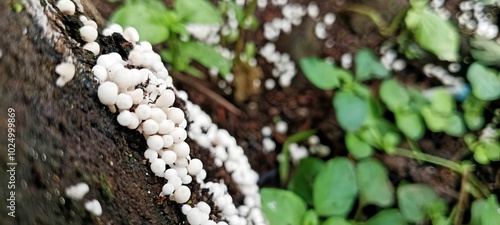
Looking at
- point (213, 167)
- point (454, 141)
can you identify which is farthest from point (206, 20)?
point (454, 141)

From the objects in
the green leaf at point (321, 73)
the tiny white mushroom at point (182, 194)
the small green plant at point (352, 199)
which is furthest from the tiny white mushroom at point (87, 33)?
the green leaf at point (321, 73)

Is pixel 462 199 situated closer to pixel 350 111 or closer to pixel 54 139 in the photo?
pixel 350 111

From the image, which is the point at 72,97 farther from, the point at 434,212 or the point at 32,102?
the point at 434,212

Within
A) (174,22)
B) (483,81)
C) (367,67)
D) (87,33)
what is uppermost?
(87,33)

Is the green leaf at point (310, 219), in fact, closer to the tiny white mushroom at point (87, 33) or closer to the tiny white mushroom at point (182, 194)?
the tiny white mushroom at point (182, 194)

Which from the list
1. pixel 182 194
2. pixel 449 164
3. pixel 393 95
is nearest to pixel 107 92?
pixel 182 194

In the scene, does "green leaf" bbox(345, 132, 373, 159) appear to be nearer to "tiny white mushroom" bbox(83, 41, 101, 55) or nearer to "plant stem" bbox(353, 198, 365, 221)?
"plant stem" bbox(353, 198, 365, 221)
